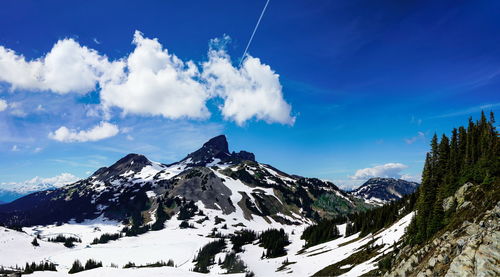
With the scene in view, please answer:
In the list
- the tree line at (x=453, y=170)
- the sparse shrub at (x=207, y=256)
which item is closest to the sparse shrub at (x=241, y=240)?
the sparse shrub at (x=207, y=256)

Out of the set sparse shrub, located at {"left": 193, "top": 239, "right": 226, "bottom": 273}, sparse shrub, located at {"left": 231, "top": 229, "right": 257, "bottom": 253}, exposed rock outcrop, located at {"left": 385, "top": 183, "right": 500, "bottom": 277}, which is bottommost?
sparse shrub, located at {"left": 193, "top": 239, "right": 226, "bottom": 273}

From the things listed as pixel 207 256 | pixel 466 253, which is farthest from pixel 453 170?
pixel 207 256

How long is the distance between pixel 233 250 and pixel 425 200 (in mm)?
122821

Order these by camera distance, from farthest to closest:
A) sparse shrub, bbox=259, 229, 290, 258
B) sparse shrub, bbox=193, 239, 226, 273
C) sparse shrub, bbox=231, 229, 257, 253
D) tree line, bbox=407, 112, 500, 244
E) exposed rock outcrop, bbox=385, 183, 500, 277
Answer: sparse shrub, bbox=231, 229, 257, 253 → sparse shrub, bbox=259, 229, 290, 258 → sparse shrub, bbox=193, 239, 226, 273 → tree line, bbox=407, 112, 500, 244 → exposed rock outcrop, bbox=385, 183, 500, 277

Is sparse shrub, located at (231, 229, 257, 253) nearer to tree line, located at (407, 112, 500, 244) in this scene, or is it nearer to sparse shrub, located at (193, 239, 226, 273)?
sparse shrub, located at (193, 239, 226, 273)

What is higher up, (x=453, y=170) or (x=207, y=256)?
(x=453, y=170)

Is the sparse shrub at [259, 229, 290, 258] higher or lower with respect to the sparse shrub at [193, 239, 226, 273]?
higher

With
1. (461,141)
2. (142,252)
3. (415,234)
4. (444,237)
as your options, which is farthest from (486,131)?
(142,252)

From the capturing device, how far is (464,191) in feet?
175

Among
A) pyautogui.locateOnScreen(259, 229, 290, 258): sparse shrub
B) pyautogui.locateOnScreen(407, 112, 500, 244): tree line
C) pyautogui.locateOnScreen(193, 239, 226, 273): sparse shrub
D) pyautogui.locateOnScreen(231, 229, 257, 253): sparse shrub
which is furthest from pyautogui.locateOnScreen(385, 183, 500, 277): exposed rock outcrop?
pyautogui.locateOnScreen(231, 229, 257, 253): sparse shrub

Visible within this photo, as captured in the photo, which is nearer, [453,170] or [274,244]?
[453,170]

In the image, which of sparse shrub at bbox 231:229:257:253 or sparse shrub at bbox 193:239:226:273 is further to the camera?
sparse shrub at bbox 231:229:257:253

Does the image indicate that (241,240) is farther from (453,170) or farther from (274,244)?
Answer: (453,170)

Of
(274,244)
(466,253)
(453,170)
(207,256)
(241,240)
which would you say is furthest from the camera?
(241,240)
